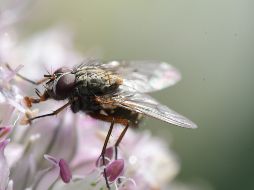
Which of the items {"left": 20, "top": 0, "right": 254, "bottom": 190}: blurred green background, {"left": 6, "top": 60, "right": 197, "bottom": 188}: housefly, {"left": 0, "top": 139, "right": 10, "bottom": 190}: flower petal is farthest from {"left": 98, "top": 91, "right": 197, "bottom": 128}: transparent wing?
{"left": 20, "top": 0, "right": 254, "bottom": 190}: blurred green background

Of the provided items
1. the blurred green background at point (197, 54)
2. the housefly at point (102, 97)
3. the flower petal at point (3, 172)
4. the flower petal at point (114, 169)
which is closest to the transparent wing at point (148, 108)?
the housefly at point (102, 97)

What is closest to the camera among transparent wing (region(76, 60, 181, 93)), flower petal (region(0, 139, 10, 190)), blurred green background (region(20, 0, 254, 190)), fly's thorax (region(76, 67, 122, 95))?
flower petal (region(0, 139, 10, 190))

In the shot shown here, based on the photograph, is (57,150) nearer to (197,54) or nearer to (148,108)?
(148,108)

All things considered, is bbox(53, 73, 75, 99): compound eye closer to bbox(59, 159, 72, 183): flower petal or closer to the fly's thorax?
the fly's thorax

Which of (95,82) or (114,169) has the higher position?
(95,82)

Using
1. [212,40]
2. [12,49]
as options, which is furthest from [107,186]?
[212,40]

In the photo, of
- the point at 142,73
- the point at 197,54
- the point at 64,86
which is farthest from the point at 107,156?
the point at 197,54

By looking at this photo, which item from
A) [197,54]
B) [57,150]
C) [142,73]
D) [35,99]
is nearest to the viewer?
[35,99]
